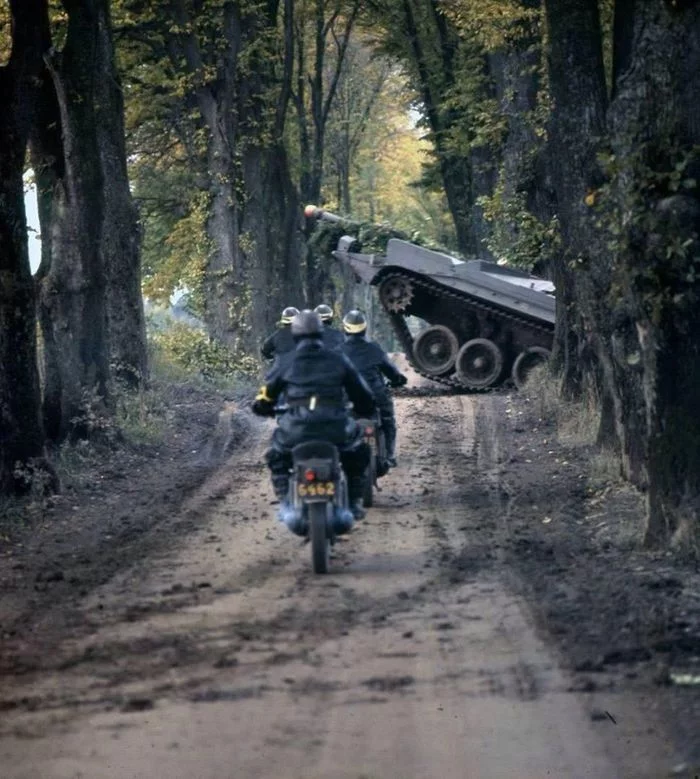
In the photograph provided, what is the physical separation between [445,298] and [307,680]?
73.2 ft

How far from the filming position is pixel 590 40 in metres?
17.1

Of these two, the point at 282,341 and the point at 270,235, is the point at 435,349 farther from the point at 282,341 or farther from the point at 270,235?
the point at 282,341

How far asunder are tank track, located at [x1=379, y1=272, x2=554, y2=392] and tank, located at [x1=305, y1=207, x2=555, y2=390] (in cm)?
2

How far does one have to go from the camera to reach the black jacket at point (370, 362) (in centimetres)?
1548

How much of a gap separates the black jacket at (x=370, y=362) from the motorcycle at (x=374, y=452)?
15.5 inches

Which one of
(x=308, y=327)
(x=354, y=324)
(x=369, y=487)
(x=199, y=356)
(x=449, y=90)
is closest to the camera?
(x=308, y=327)

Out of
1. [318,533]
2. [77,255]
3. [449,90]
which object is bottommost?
[318,533]

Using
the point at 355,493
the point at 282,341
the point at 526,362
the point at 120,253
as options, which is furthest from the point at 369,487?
the point at 526,362

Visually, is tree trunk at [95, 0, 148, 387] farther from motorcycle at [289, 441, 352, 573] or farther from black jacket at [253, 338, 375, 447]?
motorcycle at [289, 441, 352, 573]

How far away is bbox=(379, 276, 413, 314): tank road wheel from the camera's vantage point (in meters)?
29.9

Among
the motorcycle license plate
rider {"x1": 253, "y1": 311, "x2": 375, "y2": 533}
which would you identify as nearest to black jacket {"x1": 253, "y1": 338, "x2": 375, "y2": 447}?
rider {"x1": 253, "y1": 311, "x2": 375, "y2": 533}

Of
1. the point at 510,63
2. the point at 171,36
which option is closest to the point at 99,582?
the point at 510,63

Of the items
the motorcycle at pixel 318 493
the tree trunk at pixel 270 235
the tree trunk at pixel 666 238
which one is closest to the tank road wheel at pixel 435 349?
the tree trunk at pixel 270 235

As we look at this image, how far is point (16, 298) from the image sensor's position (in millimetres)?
15070
